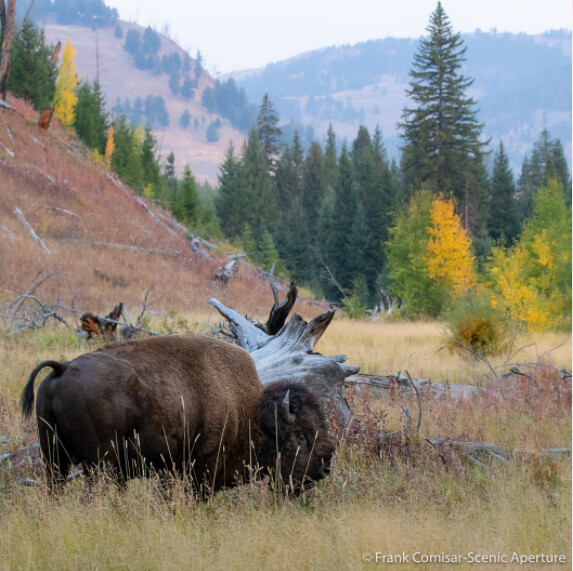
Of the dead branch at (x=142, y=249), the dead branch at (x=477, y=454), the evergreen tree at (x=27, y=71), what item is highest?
the evergreen tree at (x=27, y=71)

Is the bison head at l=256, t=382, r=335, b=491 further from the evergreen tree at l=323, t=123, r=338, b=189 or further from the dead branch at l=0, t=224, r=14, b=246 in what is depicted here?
the evergreen tree at l=323, t=123, r=338, b=189

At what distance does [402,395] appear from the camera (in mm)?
7609

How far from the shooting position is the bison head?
4172mm

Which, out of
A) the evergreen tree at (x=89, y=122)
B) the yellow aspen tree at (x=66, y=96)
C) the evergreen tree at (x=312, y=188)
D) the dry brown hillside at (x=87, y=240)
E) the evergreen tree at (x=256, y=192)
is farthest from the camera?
the evergreen tree at (x=312, y=188)

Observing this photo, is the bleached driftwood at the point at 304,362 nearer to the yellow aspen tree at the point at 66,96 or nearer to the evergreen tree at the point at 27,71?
the evergreen tree at the point at 27,71

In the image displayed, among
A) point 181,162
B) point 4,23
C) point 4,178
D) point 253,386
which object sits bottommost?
point 253,386

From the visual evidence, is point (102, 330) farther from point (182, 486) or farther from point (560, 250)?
point (560, 250)

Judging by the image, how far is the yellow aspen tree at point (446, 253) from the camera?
26234 mm

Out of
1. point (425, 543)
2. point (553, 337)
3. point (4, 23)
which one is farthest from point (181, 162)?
point (425, 543)

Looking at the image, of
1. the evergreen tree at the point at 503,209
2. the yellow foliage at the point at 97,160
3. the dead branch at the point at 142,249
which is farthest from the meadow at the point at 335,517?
the evergreen tree at the point at 503,209

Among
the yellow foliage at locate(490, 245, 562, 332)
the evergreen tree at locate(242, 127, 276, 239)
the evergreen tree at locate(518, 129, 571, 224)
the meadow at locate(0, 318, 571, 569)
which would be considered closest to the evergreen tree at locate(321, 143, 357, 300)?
the evergreen tree at locate(242, 127, 276, 239)

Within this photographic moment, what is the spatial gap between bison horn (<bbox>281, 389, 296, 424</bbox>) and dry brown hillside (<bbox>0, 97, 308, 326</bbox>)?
15181 millimetres

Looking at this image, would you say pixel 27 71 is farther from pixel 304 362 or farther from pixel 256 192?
pixel 304 362

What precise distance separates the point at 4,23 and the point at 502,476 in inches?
1141
